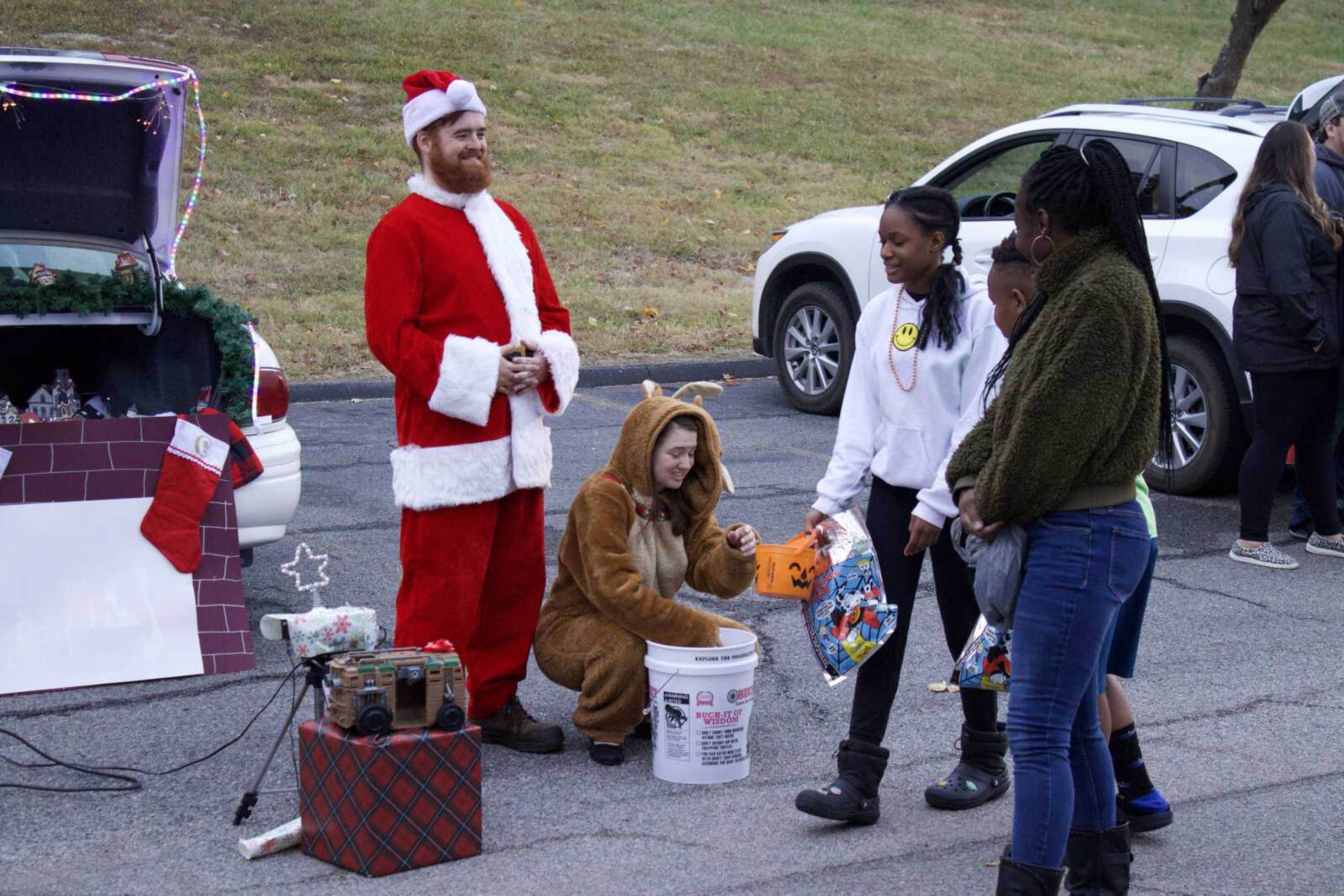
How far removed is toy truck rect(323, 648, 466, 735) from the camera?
387 centimetres

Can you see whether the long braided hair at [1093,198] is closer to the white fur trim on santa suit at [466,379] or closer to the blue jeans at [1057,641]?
the blue jeans at [1057,641]

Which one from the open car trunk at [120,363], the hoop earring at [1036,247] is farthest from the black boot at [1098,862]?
the open car trunk at [120,363]

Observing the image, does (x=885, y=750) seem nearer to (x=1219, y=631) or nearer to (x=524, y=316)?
(x=524, y=316)

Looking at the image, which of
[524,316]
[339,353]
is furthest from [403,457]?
[339,353]

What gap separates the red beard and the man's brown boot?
1.61m

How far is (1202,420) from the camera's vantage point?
827 cm

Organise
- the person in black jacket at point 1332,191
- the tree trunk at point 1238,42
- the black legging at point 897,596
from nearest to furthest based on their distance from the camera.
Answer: the black legging at point 897,596
the person in black jacket at point 1332,191
the tree trunk at point 1238,42

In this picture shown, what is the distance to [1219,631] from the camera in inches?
249

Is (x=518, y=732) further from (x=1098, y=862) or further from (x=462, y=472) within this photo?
(x=1098, y=862)

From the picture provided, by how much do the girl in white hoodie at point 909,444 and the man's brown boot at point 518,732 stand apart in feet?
3.12

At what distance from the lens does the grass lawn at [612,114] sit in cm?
1385

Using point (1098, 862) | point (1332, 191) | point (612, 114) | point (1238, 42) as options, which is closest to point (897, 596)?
point (1098, 862)

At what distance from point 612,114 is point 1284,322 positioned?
14.2 meters

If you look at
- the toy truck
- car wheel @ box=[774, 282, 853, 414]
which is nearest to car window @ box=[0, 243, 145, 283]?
the toy truck
